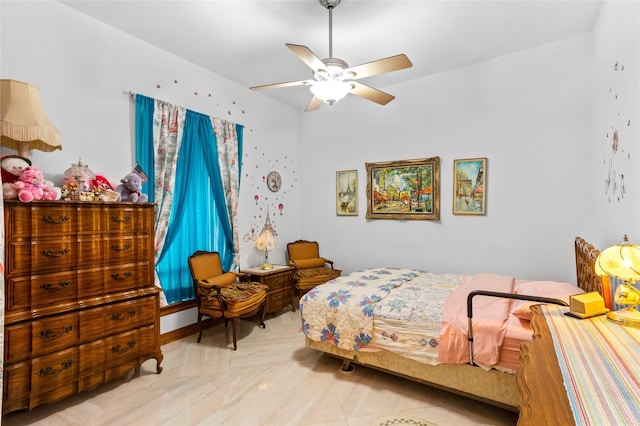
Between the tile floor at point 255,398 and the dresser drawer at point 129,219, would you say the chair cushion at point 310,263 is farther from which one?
the dresser drawer at point 129,219

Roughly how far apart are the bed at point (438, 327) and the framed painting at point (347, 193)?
1.89m

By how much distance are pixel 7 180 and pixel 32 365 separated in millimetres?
1324

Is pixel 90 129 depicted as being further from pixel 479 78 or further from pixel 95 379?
pixel 479 78

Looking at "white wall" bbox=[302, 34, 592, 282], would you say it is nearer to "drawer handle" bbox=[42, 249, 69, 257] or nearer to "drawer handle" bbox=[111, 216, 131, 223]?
"drawer handle" bbox=[111, 216, 131, 223]

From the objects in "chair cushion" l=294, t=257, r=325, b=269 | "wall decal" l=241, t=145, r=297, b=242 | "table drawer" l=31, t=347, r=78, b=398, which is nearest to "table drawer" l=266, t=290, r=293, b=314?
"chair cushion" l=294, t=257, r=325, b=269

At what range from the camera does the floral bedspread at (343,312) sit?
283 centimetres

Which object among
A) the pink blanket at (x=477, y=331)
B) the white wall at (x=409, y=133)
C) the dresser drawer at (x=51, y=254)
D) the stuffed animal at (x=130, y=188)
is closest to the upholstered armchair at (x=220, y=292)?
the white wall at (x=409, y=133)

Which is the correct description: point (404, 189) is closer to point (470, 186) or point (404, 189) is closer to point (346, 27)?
point (470, 186)

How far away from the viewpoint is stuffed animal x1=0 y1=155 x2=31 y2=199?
87.2 inches

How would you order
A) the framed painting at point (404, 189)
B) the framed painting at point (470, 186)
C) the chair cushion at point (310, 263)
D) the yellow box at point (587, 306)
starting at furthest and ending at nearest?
the chair cushion at point (310, 263), the framed painting at point (404, 189), the framed painting at point (470, 186), the yellow box at point (587, 306)

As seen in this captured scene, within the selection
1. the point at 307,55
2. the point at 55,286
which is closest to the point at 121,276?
the point at 55,286

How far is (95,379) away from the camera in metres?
2.54

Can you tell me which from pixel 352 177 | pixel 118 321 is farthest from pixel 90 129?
pixel 352 177

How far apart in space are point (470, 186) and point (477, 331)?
7.64 ft
